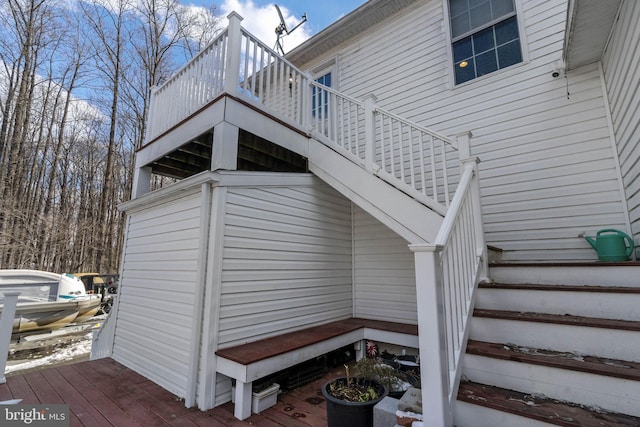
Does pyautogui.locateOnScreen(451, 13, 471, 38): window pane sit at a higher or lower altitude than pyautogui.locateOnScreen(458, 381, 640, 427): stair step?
higher

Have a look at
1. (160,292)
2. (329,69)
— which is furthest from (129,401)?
(329,69)

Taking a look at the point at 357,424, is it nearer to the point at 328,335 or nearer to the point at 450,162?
the point at 328,335

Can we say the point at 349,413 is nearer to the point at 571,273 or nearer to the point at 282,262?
the point at 282,262

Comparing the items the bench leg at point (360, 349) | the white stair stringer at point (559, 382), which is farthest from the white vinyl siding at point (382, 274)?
the white stair stringer at point (559, 382)

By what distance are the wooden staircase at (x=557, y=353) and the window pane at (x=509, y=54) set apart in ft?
9.62

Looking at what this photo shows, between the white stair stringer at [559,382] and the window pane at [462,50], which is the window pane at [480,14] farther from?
the white stair stringer at [559,382]

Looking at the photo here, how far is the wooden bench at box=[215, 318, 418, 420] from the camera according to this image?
7.90ft

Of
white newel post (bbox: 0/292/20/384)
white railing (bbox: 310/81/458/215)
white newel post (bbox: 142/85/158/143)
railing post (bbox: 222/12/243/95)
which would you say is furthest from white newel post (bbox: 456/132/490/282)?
white newel post (bbox: 0/292/20/384)

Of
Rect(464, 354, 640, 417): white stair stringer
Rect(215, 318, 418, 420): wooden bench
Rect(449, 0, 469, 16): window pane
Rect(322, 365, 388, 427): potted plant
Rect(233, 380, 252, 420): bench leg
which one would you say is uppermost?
Rect(449, 0, 469, 16): window pane

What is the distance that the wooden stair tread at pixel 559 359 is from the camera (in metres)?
1.51

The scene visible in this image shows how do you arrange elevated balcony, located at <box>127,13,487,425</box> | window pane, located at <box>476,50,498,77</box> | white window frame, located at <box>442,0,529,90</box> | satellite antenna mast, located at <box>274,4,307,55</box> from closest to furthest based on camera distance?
elevated balcony, located at <box>127,13,487,425</box>
white window frame, located at <box>442,0,529,90</box>
window pane, located at <box>476,50,498,77</box>
satellite antenna mast, located at <box>274,4,307,55</box>

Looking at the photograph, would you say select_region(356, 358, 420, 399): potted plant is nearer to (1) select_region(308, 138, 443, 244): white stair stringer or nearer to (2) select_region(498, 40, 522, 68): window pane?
(1) select_region(308, 138, 443, 244): white stair stringer

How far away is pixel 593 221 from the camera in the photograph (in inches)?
120

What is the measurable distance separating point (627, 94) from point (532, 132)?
1006 millimetres
